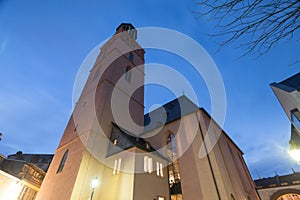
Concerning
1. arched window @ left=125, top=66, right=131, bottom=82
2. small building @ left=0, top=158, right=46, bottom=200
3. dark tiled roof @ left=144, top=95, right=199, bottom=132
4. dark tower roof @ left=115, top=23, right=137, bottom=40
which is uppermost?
dark tower roof @ left=115, top=23, right=137, bottom=40

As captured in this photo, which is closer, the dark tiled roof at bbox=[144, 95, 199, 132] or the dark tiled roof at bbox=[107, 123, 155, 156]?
the dark tiled roof at bbox=[107, 123, 155, 156]

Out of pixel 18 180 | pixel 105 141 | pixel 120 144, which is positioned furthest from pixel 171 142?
pixel 18 180

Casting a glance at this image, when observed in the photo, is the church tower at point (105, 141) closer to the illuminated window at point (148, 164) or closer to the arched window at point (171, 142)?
the illuminated window at point (148, 164)

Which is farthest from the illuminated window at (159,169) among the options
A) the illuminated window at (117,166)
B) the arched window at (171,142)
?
the illuminated window at (117,166)

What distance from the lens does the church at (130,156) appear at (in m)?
9.36

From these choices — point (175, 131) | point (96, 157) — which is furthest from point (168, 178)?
point (96, 157)

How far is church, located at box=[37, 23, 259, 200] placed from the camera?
9359mm

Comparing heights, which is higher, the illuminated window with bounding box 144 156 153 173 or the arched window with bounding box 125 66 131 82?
the arched window with bounding box 125 66 131 82

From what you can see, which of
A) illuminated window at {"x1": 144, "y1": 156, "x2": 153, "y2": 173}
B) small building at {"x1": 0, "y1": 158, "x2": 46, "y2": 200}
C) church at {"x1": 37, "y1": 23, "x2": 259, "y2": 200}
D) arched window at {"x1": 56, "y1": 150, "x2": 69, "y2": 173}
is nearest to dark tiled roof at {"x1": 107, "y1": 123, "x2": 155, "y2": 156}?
church at {"x1": 37, "y1": 23, "x2": 259, "y2": 200}

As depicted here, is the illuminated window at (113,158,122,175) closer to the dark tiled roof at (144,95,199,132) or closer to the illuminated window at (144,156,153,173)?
the illuminated window at (144,156,153,173)

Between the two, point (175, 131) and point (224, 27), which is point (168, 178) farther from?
point (224, 27)

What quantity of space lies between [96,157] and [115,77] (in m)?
8.68

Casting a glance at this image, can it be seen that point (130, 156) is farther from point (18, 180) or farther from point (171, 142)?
point (18, 180)

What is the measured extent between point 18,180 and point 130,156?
10.8 m
